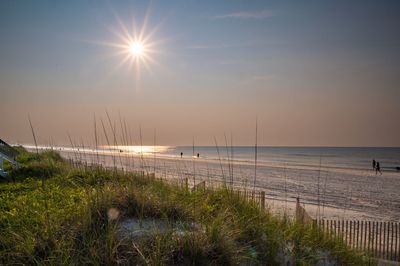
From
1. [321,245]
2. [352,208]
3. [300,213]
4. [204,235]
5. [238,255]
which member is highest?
[204,235]

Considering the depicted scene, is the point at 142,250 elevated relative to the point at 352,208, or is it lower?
elevated

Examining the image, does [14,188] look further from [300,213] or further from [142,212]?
[300,213]

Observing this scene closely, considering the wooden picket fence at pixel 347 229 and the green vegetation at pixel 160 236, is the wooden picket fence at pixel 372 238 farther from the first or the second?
the green vegetation at pixel 160 236

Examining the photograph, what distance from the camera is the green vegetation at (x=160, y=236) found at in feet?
11.2

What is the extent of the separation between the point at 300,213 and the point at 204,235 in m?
6.40

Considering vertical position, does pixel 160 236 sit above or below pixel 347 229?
above

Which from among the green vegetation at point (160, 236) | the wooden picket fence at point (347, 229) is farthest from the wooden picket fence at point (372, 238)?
the green vegetation at point (160, 236)

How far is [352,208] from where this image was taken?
1806 cm

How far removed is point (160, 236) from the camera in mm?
3516

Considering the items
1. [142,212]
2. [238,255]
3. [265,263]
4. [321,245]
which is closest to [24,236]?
[142,212]

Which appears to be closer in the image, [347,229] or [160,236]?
[160,236]

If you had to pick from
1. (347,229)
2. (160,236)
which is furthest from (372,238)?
(160,236)

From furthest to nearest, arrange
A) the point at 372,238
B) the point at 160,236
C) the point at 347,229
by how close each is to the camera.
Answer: the point at 347,229 → the point at 372,238 → the point at 160,236

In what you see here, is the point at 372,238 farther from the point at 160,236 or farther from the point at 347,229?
the point at 160,236
